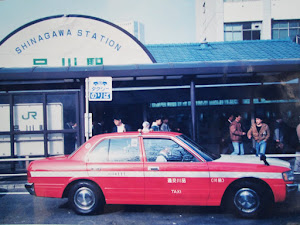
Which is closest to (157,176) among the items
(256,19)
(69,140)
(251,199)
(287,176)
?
(251,199)

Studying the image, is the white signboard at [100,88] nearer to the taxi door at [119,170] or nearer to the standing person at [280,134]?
the taxi door at [119,170]

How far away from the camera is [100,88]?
6.93 metres

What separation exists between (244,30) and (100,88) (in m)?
17.6

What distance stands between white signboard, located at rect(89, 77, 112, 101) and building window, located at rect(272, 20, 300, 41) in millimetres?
18451

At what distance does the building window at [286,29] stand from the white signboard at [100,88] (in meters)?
18.5

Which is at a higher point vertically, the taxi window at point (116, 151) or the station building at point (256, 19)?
the station building at point (256, 19)

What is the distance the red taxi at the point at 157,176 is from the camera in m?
4.50

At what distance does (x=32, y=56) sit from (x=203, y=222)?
8027 mm

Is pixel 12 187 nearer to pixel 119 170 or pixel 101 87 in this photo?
pixel 101 87

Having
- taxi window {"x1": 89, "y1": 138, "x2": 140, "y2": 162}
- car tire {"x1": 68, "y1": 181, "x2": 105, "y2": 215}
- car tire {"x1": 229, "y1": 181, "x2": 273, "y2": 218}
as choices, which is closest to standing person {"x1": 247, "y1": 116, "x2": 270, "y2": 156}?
car tire {"x1": 229, "y1": 181, "x2": 273, "y2": 218}

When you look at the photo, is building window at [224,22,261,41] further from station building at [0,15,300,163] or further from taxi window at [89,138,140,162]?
taxi window at [89,138,140,162]

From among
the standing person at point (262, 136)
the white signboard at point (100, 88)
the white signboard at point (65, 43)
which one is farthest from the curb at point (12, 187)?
the standing person at point (262, 136)

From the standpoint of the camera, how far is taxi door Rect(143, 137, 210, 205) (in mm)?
4516

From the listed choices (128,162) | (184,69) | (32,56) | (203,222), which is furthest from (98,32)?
(203,222)
